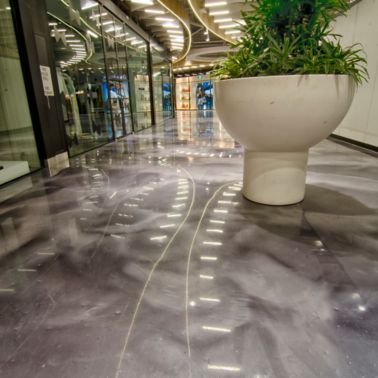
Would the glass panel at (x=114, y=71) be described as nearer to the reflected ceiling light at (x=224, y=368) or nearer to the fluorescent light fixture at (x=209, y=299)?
the fluorescent light fixture at (x=209, y=299)

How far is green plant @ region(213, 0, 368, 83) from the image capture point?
1.40m

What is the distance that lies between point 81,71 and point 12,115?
5.02ft

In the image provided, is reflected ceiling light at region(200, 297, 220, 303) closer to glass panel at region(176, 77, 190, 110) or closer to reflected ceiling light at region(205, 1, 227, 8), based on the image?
reflected ceiling light at region(205, 1, 227, 8)

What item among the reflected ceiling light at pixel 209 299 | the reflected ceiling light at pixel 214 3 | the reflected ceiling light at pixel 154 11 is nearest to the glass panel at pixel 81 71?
the reflected ceiling light at pixel 154 11

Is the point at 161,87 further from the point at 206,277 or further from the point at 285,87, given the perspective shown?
the point at 206,277

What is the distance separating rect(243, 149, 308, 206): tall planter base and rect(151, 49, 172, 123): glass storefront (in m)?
7.67

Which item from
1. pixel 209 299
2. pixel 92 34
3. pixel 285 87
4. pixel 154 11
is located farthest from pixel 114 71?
pixel 209 299

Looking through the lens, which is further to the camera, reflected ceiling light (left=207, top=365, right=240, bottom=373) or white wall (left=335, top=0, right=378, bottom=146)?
white wall (left=335, top=0, right=378, bottom=146)

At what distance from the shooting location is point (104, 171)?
2844mm

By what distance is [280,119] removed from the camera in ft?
4.72

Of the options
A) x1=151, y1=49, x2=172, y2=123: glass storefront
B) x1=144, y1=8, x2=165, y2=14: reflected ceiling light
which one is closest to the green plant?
x1=144, y1=8, x2=165, y2=14: reflected ceiling light

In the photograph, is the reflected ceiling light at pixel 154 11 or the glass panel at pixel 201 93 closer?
the reflected ceiling light at pixel 154 11

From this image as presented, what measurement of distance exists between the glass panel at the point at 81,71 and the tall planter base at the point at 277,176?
305 cm

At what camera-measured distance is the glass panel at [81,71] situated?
3.66m
